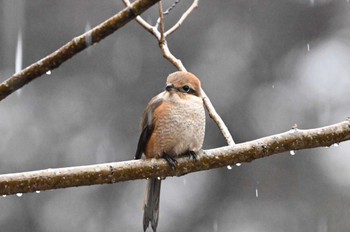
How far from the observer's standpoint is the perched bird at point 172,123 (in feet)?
15.7

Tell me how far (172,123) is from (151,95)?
12175mm

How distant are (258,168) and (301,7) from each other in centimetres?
442

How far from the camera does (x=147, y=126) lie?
5082 millimetres

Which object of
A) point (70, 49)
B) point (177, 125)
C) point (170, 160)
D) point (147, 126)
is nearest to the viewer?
point (70, 49)

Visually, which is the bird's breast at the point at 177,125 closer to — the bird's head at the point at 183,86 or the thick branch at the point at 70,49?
the bird's head at the point at 183,86

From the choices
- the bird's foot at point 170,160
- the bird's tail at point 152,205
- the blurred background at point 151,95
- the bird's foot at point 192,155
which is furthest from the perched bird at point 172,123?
the blurred background at point 151,95

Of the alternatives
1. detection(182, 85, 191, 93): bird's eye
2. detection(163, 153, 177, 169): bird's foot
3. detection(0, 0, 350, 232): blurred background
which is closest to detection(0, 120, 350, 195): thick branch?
detection(163, 153, 177, 169): bird's foot

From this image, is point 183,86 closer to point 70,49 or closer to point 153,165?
point 153,165

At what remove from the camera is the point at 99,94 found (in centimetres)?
1866

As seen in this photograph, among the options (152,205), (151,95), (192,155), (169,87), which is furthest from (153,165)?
(151,95)

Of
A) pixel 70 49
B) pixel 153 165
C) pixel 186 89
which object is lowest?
pixel 70 49

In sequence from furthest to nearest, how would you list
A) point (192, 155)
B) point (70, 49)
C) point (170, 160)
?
point (192, 155), point (170, 160), point (70, 49)

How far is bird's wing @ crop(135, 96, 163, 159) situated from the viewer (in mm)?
4996

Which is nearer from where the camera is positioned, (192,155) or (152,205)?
(192,155)
